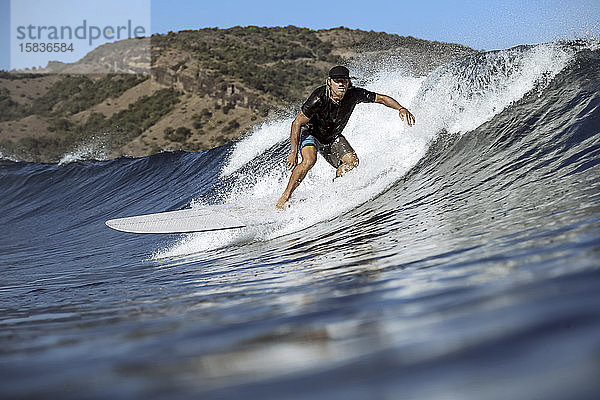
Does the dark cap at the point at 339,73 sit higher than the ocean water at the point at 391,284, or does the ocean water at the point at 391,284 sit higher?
the dark cap at the point at 339,73

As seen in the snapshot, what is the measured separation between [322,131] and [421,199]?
137cm

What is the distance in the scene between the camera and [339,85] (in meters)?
5.04

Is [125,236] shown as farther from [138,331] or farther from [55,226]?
[138,331]

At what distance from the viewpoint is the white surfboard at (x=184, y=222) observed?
494 cm

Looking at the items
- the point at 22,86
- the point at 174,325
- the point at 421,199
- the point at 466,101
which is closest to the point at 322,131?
the point at 421,199

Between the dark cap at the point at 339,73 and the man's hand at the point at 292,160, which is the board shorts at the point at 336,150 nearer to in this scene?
the man's hand at the point at 292,160

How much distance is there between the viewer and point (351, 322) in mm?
1390

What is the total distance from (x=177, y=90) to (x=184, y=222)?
54.9 metres

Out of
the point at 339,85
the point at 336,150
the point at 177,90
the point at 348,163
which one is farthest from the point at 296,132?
the point at 177,90

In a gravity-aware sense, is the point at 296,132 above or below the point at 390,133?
below

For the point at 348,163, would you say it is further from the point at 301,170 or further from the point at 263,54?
the point at 263,54

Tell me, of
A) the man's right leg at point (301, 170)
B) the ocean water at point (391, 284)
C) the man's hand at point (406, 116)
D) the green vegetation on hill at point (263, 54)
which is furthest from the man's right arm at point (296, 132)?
the green vegetation on hill at point (263, 54)

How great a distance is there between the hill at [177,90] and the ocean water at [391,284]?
118 ft

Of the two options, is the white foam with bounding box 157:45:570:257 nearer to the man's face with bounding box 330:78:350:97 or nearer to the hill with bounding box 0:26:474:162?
the man's face with bounding box 330:78:350:97
